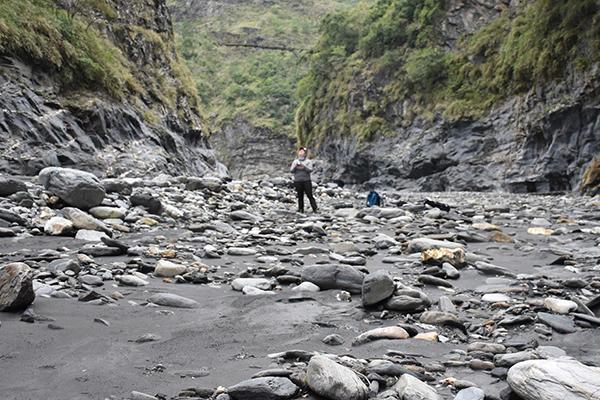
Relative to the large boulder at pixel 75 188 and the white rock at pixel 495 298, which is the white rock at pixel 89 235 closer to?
the large boulder at pixel 75 188

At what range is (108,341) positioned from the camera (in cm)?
245

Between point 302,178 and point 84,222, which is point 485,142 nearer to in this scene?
point 302,178

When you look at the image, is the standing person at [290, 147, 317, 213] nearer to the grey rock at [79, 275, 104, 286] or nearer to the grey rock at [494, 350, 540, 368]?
the grey rock at [79, 275, 104, 286]

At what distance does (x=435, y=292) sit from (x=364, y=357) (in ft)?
5.10

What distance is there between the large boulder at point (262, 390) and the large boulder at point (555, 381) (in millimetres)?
854

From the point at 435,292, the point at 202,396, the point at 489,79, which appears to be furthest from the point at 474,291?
the point at 489,79

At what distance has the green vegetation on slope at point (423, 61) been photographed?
18.1 meters

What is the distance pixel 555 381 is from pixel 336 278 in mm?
2107

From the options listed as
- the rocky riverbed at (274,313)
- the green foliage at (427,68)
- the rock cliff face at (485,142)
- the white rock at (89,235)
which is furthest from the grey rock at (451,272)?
the green foliage at (427,68)

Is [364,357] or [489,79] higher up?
[489,79]

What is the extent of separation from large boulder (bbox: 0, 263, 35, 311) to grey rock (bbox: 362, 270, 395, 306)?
2.06m

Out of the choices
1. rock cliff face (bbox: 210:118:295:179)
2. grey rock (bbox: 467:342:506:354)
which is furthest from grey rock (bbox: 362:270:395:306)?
rock cliff face (bbox: 210:118:295:179)

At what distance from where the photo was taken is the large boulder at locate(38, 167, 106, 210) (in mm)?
6281

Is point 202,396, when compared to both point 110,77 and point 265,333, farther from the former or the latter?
point 110,77
